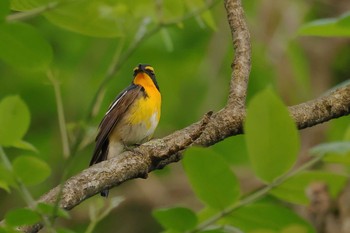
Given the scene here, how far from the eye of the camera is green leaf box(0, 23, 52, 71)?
2.07m

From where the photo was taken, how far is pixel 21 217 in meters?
1.91

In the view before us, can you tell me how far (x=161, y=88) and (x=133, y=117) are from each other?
2.67m

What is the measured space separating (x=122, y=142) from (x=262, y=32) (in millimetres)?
5585

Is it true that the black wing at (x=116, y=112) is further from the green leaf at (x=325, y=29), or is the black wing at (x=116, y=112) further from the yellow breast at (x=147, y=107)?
the green leaf at (x=325, y=29)

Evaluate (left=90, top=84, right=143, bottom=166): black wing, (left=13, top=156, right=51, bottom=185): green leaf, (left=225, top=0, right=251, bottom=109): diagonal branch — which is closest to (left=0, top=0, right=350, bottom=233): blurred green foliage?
(left=13, top=156, right=51, bottom=185): green leaf

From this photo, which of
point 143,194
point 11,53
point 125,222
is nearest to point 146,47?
point 143,194

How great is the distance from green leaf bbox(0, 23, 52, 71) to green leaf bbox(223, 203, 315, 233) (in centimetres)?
60

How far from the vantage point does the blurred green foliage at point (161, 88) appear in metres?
1.90

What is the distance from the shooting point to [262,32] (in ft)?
34.6

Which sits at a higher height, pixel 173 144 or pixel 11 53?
pixel 173 144

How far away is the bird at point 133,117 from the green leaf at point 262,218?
10.3ft

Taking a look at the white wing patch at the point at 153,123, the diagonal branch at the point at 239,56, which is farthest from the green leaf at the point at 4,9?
the white wing patch at the point at 153,123

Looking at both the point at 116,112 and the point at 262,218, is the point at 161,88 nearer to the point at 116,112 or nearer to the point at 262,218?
the point at 116,112

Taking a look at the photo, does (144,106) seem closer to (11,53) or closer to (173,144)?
(173,144)
